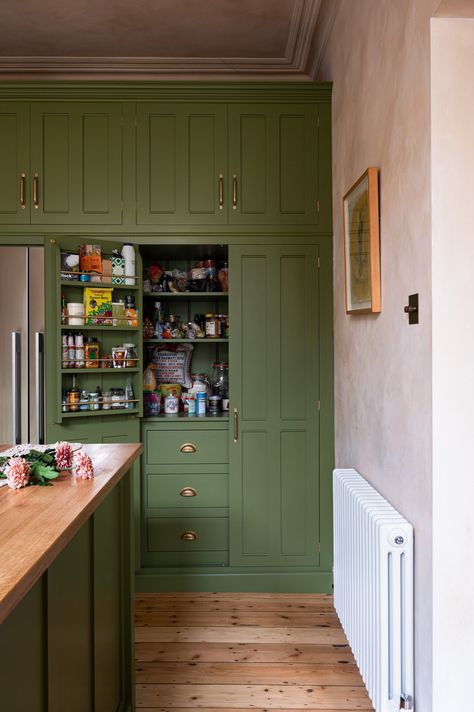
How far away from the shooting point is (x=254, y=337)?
2.95 m

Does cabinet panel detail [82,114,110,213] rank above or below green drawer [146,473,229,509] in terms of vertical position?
above

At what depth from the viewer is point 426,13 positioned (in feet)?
4.87

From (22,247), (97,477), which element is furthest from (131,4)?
(97,477)

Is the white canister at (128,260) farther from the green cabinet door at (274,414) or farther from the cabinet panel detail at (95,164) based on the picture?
the green cabinet door at (274,414)

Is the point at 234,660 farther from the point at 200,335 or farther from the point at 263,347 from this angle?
the point at 200,335

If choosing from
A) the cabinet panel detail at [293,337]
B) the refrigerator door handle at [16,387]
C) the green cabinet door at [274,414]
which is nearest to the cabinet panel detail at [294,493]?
the green cabinet door at [274,414]

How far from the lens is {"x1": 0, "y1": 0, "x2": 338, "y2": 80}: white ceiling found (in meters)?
2.85

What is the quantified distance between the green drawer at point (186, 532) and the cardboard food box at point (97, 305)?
1175mm

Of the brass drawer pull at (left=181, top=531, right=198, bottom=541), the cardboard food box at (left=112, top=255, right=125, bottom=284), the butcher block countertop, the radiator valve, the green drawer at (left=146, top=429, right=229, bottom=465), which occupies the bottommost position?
the radiator valve

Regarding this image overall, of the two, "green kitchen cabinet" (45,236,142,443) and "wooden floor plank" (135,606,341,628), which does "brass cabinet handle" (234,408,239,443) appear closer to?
"green kitchen cabinet" (45,236,142,443)

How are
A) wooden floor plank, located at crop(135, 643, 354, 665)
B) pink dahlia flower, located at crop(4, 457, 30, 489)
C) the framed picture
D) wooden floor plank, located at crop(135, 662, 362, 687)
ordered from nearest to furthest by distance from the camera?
pink dahlia flower, located at crop(4, 457, 30, 489) → the framed picture → wooden floor plank, located at crop(135, 662, 362, 687) → wooden floor plank, located at crop(135, 643, 354, 665)

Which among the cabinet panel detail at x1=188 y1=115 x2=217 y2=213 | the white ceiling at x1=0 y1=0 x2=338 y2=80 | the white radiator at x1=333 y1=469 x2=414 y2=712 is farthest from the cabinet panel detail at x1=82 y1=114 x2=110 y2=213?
the white radiator at x1=333 y1=469 x2=414 y2=712

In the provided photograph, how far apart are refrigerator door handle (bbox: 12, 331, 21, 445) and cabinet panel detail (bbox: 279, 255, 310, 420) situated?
1412 millimetres

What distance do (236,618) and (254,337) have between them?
58.9 inches
